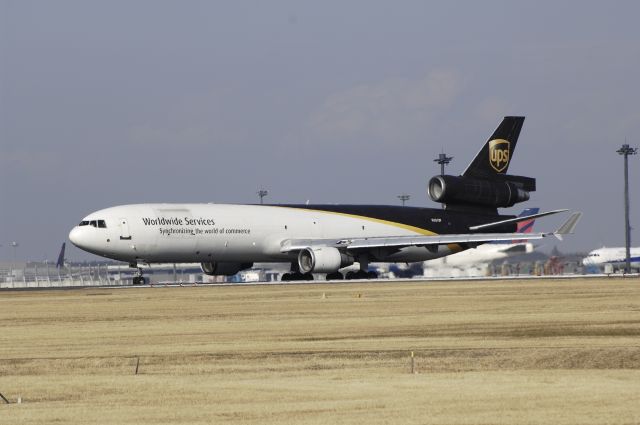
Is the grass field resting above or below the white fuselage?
below

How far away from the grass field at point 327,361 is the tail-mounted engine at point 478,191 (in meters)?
31.2

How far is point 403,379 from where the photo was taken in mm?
23359

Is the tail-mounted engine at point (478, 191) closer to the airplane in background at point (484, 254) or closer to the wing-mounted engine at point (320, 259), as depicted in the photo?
the wing-mounted engine at point (320, 259)

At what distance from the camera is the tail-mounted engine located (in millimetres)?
80312

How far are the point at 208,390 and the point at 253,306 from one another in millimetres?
25338

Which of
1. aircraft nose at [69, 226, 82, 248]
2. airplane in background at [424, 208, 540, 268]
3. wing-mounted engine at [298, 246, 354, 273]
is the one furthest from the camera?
airplane in background at [424, 208, 540, 268]

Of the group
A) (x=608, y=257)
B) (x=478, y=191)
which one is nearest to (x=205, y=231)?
(x=478, y=191)

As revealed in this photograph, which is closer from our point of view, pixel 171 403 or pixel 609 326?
pixel 171 403

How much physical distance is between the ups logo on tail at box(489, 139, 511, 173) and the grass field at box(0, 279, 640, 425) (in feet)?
111

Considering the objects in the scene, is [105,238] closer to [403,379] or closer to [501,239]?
[501,239]

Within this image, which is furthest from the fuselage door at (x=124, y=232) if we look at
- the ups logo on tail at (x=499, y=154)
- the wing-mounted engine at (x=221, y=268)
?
the ups logo on tail at (x=499, y=154)

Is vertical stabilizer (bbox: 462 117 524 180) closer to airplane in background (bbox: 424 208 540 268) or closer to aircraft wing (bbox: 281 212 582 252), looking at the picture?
aircraft wing (bbox: 281 212 582 252)

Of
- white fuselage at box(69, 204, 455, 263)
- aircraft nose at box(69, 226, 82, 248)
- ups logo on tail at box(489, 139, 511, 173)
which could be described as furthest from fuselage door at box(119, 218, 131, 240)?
ups logo on tail at box(489, 139, 511, 173)

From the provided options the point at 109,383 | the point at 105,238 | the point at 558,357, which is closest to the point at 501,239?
the point at 105,238
